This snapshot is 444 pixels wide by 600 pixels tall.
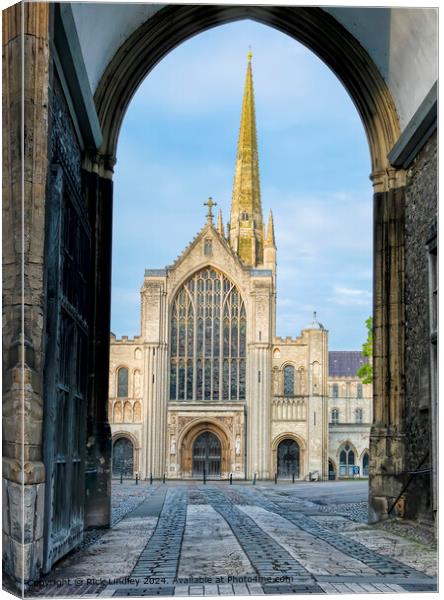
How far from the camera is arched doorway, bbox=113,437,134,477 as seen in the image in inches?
1788

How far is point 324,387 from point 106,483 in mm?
35483

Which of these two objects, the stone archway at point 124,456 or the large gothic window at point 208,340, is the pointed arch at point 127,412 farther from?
the large gothic window at point 208,340

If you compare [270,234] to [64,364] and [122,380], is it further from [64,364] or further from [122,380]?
[64,364]

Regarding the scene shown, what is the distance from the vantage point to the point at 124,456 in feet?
150

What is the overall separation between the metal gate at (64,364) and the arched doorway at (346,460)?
4446 centimetres

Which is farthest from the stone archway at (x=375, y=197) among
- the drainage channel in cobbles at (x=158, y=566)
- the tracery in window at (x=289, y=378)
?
the tracery in window at (x=289, y=378)

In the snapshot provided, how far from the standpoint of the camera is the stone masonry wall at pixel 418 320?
10500 millimetres

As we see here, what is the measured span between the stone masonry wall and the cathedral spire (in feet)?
141

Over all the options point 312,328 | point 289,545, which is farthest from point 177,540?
point 312,328

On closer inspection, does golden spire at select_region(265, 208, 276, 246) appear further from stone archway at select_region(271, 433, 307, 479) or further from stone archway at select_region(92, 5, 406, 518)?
stone archway at select_region(92, 5, 406, 518)

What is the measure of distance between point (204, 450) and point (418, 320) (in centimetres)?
3530

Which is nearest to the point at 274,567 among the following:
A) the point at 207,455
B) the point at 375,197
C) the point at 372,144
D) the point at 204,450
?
the point at 375,197

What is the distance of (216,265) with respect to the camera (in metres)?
46.8

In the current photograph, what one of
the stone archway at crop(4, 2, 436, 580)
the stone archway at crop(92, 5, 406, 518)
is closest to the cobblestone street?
the stone archway at crop(4, 2, 436, 580)
